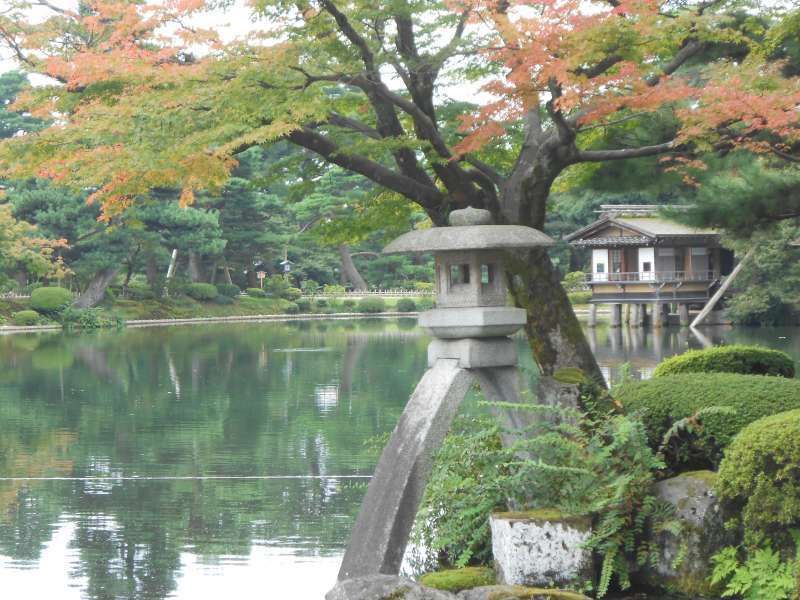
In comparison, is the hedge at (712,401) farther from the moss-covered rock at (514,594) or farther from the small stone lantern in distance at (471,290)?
the moss-covered rock at (514,594)

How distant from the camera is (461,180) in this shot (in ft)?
30.7

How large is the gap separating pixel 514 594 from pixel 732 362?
401cm

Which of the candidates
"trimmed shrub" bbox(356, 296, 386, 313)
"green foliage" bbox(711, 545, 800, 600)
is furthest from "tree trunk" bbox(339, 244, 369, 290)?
"green foliage" bbox(711, 545, 800, 600)

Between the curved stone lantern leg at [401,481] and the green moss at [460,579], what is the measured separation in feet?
0.98

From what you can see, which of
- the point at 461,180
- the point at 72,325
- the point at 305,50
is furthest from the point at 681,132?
the point at 72,325

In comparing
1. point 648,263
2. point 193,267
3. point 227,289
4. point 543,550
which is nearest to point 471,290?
point 543,550

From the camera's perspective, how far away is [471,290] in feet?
21.6

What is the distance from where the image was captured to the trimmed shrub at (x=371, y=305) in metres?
55.2

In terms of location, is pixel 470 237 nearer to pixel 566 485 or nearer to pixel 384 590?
pixel 566 485

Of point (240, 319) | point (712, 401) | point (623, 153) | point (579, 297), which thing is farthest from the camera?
point (240, 319)

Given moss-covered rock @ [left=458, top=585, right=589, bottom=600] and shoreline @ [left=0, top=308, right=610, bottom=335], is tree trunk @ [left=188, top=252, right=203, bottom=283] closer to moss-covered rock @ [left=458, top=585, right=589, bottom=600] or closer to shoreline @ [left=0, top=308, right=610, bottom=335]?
shoreline @ [left=0, top=308, right=610, bottom=335]

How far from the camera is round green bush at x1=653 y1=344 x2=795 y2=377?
857 cm

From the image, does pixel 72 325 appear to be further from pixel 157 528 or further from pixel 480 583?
pixel 480 583

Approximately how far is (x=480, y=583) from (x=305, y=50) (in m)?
4.30
